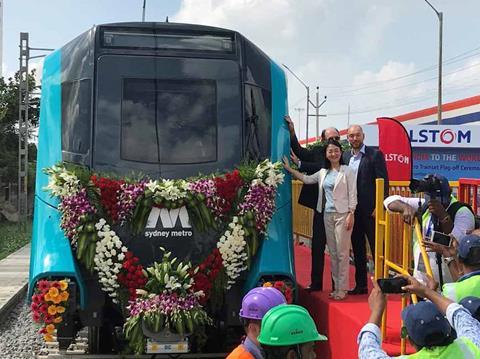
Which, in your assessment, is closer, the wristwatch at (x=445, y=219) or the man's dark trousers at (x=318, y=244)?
the wristwatch at (x=445, y=219)

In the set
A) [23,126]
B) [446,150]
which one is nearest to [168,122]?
[446,150]

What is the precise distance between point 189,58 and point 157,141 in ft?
2.74

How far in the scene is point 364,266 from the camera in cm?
597

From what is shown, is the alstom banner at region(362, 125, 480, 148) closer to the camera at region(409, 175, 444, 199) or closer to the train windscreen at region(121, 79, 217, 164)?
the train windscreen at region(121, 79, 217, 164)

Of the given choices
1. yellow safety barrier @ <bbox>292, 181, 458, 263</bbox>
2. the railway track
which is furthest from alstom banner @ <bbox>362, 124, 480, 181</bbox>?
the railway track

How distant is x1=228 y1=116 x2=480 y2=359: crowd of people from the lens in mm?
2535

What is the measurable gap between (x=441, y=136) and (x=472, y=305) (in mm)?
17888

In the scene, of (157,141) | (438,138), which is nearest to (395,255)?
(157,141)

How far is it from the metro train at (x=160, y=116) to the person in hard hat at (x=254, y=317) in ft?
6.62

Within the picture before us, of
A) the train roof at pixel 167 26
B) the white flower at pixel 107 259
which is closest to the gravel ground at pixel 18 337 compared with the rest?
the white flower at pixel 107 259

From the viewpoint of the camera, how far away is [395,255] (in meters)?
6.87

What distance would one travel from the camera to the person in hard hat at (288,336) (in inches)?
97.7

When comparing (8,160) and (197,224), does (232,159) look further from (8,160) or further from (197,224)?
(8,160)

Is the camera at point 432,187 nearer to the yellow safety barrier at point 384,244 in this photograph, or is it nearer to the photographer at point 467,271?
the yellow safety barrier at point 384,244
